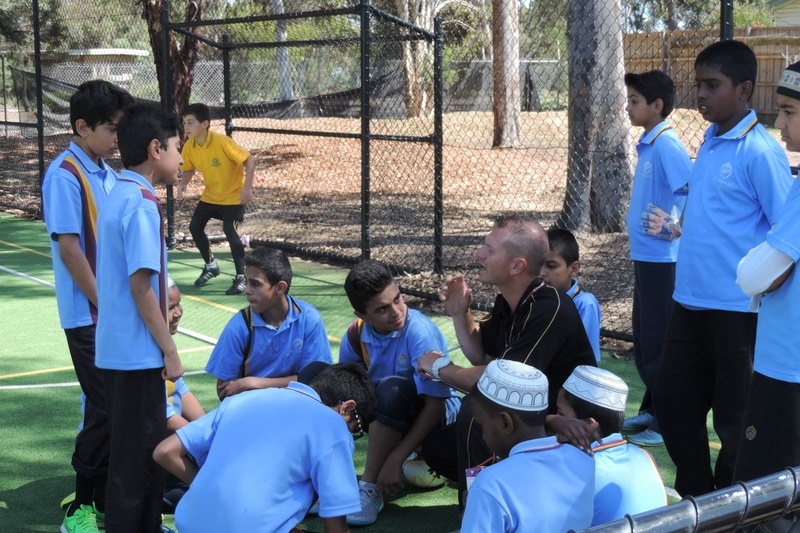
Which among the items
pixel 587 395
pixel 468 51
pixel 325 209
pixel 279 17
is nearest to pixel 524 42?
pixel 468 51

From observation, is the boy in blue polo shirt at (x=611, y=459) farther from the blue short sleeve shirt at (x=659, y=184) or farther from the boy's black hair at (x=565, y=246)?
the blue short sleeve shirt at (x=659, y=184)

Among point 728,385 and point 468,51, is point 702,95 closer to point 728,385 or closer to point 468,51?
point 728,385

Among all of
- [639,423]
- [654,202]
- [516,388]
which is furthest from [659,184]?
[516,388]

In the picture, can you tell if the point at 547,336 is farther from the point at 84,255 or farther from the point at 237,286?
the point at 237,286

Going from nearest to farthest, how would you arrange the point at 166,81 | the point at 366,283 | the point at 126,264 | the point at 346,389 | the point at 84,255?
the point at 346,389 < the point at 126,264 < the point at 84,255 < the point at 366,283 < the point at 166,81

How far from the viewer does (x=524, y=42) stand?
85.7ft

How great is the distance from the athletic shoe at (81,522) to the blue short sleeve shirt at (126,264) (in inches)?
32.6

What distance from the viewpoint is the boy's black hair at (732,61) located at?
391 cm

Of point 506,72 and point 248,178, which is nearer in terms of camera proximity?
point 248,178

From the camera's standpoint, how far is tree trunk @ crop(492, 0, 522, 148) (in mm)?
17433

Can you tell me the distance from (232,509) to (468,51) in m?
35.1

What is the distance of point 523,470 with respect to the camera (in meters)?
2.40

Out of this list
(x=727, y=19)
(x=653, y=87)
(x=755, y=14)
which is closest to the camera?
(x=653, y=87)

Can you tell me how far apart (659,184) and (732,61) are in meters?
1.20
